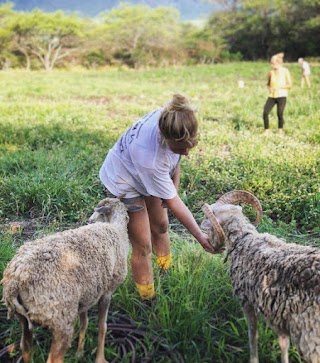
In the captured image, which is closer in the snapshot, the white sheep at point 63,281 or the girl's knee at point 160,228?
the white sheep at point 63,281

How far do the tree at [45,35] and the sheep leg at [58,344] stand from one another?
45.2 metres

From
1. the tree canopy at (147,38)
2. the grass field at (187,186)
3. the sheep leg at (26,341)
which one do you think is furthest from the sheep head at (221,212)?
the tree canopy at (147,38)

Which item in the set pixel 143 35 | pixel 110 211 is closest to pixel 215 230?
pixel 110 211

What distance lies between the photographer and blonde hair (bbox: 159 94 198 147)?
9.74 ft

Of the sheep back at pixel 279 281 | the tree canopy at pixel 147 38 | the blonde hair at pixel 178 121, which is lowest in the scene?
the sheep back at pixel 279 281

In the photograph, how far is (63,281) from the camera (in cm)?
257

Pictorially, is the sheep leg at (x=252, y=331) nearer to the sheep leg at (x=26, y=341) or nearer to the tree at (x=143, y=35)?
the sheep leg at (x=26, y=341)

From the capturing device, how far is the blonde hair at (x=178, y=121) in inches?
117

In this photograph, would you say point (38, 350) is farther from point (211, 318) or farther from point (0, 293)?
point (211, 318)

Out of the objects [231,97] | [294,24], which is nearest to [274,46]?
[294,24]

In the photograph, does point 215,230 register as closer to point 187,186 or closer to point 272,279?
point 272,279

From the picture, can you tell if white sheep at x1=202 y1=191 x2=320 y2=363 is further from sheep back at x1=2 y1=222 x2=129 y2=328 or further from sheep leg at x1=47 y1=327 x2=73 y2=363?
sheep leg at x1=47 y1=327 x2=73 y2=363

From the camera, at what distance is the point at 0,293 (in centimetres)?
357

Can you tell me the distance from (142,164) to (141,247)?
2.80 ft
